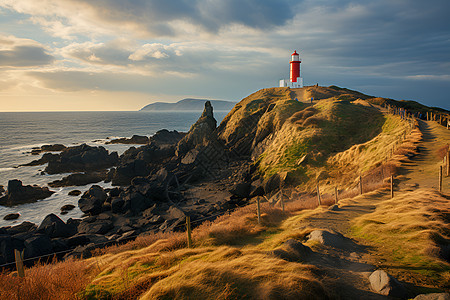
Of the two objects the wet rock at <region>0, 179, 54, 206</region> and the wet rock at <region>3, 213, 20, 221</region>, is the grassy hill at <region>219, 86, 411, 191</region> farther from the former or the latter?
the wet rock at <region>0, 179, 54, 206</region>

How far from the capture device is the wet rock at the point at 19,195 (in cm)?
3319

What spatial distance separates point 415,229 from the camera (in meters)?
10.6

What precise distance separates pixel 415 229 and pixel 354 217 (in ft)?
11.8

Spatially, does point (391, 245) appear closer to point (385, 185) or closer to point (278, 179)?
point (385, 185)

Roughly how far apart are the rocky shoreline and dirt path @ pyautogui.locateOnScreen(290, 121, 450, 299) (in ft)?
26.6

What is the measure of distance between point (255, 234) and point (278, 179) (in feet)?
60.3

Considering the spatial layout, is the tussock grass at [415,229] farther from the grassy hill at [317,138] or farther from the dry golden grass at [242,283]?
the grassy hill at [317,138]

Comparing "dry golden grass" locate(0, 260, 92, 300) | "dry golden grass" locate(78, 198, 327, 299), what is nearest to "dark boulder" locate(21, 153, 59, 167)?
"dry golden grass" locate(0, 260, 92, 300)

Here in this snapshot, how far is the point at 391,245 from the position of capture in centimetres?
998

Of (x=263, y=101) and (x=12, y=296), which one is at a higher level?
(x=263, y=101)

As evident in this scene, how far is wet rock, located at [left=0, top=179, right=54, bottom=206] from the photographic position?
3319 cm

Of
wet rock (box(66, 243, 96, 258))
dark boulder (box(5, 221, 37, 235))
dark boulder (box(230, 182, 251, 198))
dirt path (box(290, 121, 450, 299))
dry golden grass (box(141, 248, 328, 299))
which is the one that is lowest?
dark boulder (box(5, 221, 37, 235))

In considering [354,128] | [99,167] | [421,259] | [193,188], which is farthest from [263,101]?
[421,259]

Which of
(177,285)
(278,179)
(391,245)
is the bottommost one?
(278,179)
